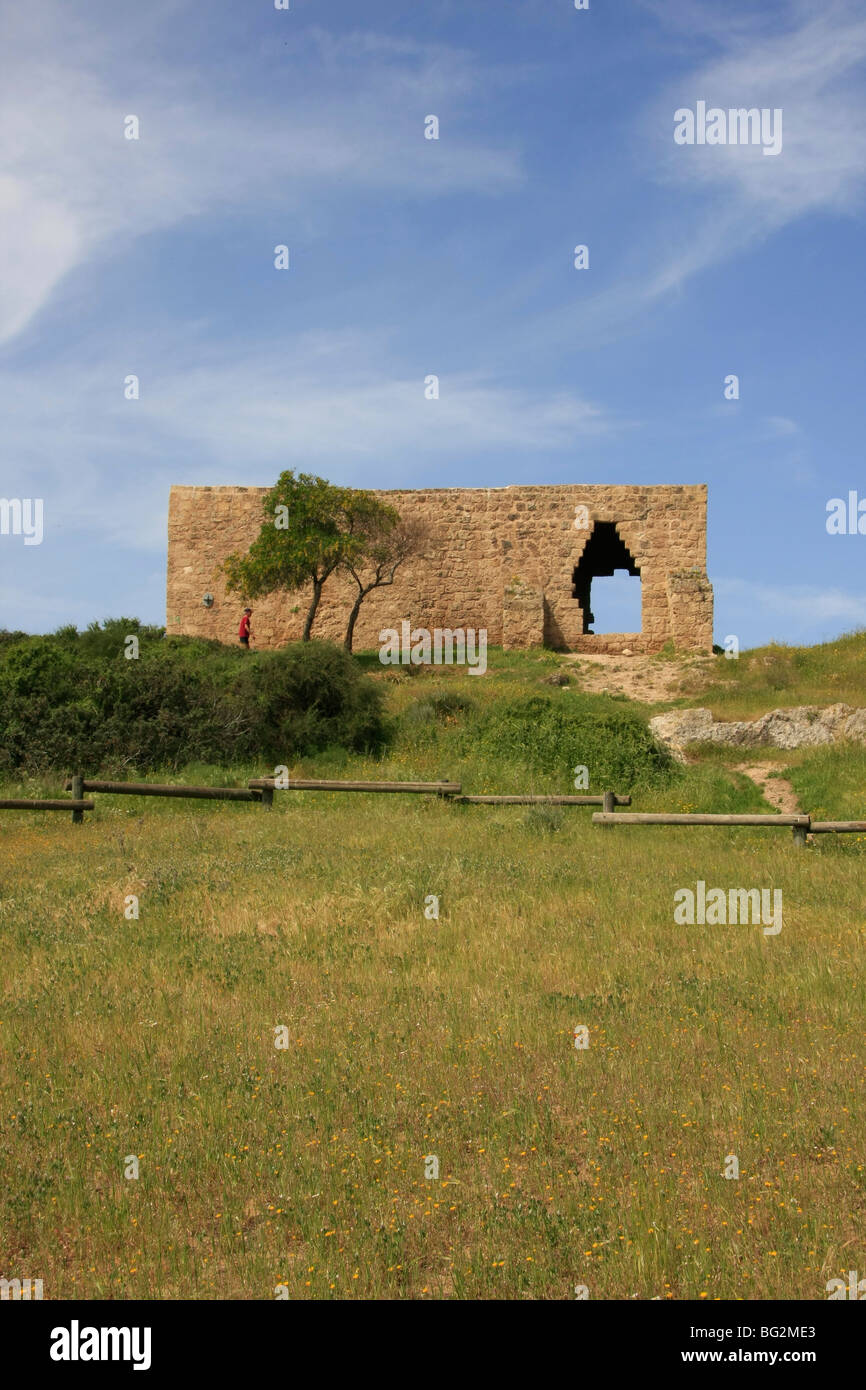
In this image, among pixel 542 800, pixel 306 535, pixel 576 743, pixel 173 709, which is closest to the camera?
pixel 542 800

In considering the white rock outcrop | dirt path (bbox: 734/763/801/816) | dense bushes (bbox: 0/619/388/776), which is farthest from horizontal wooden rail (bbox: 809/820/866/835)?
dense bushes (bbox: 0/619/388/776)

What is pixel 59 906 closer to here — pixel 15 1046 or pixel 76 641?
pixel 15 1046

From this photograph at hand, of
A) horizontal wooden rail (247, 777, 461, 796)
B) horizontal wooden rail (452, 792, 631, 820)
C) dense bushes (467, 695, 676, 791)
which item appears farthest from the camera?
dense bushes (467, 695, 676, 791)

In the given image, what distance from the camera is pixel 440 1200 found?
15.9ft

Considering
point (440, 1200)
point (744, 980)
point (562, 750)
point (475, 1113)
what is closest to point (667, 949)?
point (744, 980)

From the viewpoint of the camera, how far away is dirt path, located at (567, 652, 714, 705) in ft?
80.0

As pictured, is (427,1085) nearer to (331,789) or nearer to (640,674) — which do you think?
(331,789)

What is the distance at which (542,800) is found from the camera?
50.5ft

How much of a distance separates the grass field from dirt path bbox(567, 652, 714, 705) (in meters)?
13.0

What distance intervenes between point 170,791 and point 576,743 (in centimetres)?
698

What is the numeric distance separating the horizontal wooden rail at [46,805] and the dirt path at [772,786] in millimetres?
10329

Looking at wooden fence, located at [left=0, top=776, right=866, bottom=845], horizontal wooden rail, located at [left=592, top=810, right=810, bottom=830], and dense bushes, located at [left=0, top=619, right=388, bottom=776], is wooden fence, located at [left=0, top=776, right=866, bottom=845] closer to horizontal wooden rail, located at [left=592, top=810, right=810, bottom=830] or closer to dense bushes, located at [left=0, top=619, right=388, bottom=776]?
horizontal wooden rail, located at [left=592, top=810, right=810, bottom=830]

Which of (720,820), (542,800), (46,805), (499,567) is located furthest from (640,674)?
(46,805)

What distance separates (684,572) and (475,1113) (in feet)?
78.1
